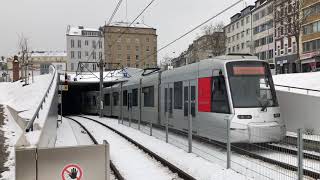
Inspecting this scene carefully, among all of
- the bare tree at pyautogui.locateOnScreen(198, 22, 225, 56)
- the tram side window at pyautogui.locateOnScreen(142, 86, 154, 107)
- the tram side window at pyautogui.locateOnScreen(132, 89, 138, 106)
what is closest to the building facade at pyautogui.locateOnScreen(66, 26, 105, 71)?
the bare tree at pyautogui.locateOnScreen(198, 22, 225, 56)

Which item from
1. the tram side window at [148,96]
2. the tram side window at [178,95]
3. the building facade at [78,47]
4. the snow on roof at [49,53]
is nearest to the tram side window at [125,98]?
the tram side window at [148,96]

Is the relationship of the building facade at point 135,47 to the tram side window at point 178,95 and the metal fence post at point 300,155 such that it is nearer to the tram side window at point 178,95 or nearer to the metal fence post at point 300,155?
the tram side window at point 178,95

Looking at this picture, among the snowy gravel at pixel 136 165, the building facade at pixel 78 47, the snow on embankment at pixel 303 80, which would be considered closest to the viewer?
the snowy gravel at pixel 136 165

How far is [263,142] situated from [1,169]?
6.65 meters

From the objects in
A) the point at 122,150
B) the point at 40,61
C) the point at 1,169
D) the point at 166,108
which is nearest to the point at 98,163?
the point at 1,169

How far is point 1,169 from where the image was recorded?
1072 centimetres

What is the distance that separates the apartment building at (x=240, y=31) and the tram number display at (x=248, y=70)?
72.4 metres

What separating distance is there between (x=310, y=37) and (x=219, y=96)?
47.1m

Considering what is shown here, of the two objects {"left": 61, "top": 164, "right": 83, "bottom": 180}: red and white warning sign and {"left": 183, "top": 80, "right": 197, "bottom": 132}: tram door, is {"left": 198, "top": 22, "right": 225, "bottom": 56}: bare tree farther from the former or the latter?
{"left": 61, "top": 164, "right": 83, "bottom": 180}: red and white warning sign

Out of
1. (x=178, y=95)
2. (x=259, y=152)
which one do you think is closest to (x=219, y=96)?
(x=259, y=152)

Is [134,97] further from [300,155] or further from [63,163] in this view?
[63,163]

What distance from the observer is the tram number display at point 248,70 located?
44.6 feet

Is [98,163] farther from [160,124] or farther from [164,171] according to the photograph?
[160,124]

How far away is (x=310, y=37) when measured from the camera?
186ft
